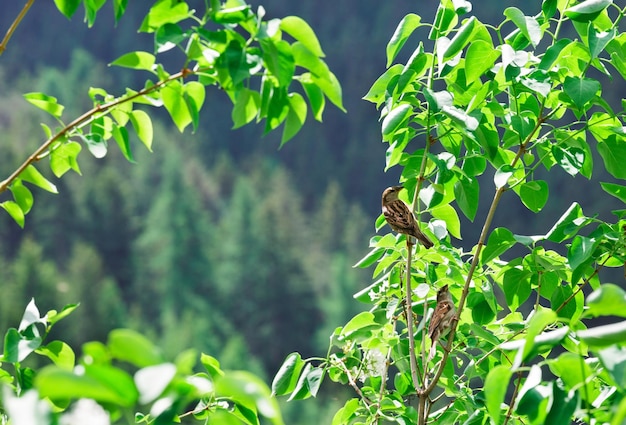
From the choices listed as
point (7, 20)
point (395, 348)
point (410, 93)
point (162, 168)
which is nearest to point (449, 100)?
point (410, 93)

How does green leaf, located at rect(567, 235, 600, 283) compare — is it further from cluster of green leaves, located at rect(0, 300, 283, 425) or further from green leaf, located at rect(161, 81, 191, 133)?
cluster of green leaves, located at rect(0, 300, 283, 425)

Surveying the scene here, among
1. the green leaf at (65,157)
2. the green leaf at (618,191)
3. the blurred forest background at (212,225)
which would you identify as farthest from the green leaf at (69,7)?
the blurred forest background at (212,225)

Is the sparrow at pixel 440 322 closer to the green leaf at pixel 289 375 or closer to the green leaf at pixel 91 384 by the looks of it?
the green leaf at pixel 289 375

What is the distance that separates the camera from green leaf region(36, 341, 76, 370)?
83 centimetres

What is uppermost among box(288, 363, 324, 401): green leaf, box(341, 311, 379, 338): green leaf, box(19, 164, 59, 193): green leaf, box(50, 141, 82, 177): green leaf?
box(50, 141, 82, 177): green leaf

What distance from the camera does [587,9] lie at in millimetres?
876

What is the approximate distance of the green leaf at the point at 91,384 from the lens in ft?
1.18

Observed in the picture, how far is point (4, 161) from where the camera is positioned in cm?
3362

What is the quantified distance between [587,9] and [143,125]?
1.60ft

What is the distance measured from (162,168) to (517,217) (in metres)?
18.8

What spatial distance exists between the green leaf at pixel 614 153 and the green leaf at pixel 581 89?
121 millimetres

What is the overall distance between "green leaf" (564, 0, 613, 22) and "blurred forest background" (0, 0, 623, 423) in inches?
1058

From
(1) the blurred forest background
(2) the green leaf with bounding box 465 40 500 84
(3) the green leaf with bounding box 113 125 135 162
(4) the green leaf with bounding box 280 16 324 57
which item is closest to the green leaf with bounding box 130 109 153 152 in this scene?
(3) the green leaf with bounding box 113 125 135 162

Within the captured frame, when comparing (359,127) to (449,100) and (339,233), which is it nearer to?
(339,233)
